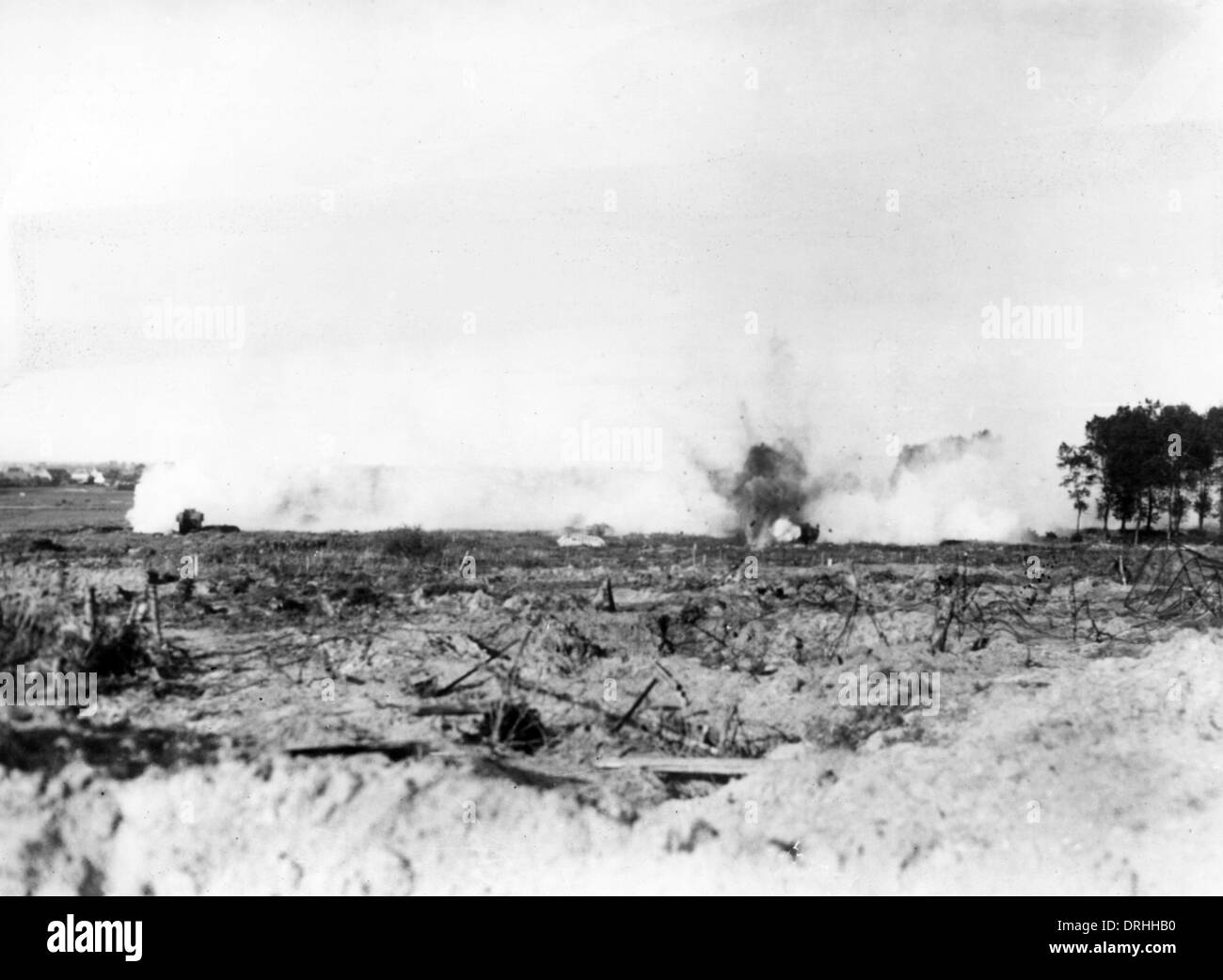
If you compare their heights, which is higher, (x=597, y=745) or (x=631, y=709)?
(x=631, y=709)

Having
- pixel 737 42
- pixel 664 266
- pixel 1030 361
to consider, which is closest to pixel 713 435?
pixel 664 266

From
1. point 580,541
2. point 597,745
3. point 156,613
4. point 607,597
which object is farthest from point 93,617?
point 580,541

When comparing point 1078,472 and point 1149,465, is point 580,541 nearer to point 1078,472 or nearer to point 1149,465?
point 1078,472

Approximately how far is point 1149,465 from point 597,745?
12.4m

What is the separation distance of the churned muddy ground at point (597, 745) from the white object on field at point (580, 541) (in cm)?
331

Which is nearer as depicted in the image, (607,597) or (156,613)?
(156,613)

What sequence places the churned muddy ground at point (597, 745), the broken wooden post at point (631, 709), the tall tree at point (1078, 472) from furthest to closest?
the tall tree at point (1078, 472)
the broken wooden post at point (631, 709)
the churned muddy ground at point (597, 745)

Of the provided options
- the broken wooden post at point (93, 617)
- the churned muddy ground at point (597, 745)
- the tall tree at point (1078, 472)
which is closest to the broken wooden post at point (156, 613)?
the churned muddy ground at point (597, 745)

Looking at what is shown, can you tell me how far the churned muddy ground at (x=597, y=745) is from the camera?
797cm

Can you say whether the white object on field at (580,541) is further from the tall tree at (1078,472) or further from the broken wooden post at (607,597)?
the tall tree at (1078,472)

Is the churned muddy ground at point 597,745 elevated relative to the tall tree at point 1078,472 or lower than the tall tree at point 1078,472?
lower

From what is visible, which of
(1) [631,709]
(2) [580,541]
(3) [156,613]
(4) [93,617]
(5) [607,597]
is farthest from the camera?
(2) [580,541]

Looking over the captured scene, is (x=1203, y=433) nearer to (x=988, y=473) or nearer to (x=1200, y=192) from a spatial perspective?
(x=988, y=473)

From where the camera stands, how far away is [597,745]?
9.05 metres
